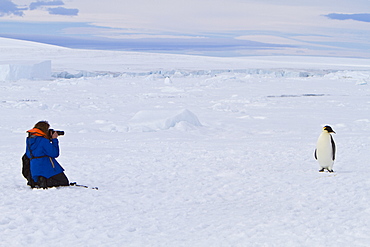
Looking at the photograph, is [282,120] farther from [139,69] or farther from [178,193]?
[139,69]

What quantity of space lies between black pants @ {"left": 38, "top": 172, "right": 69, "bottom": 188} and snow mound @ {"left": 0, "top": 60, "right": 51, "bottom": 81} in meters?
22.2

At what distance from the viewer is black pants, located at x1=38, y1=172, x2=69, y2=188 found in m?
4.28

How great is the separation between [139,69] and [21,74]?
9.27m

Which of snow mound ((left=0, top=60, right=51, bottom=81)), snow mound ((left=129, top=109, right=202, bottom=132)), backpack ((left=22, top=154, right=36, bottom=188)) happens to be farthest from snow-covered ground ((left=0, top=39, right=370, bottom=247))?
snow mound ((left=0, top=60, right=51, bottom=81))

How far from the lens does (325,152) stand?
5172 mm

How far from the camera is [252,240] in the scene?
9.75 feet

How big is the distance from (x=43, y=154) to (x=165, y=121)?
548 centimetres

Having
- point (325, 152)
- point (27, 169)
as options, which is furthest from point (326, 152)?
point (27, 169)

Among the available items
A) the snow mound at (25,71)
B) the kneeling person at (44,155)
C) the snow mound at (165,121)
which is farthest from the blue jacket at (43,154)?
the snow mound at (25,71)

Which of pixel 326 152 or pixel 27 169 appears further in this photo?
pixel 326 152

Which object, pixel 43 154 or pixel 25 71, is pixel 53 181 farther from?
pixel 25 71

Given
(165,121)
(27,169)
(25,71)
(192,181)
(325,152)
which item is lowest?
(25,71)

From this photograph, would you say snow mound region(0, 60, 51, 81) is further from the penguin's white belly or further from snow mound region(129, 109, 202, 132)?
the penguin's white belly

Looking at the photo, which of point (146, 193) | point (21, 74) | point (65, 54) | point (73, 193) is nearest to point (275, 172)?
point (146, 193)
